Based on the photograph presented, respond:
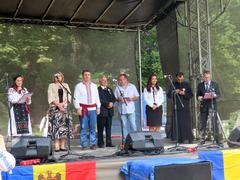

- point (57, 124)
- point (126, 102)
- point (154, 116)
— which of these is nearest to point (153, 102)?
point (154, 116)

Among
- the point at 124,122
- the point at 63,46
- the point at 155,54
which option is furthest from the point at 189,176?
the point at 155,54

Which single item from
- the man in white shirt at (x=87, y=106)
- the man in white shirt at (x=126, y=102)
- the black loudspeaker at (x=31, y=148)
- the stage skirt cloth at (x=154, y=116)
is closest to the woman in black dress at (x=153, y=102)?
the stage skirt cloth at (x=154, y=116)

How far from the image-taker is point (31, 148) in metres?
4.54

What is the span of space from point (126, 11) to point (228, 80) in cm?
335

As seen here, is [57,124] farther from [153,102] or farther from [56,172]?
[56,172]

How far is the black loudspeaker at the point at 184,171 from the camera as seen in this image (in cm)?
361

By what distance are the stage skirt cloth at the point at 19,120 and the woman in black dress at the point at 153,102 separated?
1875 millimetres

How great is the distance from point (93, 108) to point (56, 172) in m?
2.01

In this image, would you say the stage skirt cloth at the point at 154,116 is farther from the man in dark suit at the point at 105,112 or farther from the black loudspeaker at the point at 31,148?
the black loudspeaker at the point at 31,148

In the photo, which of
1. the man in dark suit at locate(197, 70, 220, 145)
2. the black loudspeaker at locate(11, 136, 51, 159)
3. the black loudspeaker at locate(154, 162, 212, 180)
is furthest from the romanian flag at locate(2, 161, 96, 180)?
the man in dark suit at locate(197, 70, 220, 145)

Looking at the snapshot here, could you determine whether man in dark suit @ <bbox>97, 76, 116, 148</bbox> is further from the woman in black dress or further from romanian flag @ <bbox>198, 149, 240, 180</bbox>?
romanian flag @ <bbox>198, 149, 240, 180</bbox>

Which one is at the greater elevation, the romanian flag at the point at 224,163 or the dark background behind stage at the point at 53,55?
the dark background behind stage at the point at 53,55

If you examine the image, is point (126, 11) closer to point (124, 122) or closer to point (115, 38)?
point (115, 38)

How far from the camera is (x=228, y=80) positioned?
9.91 m
